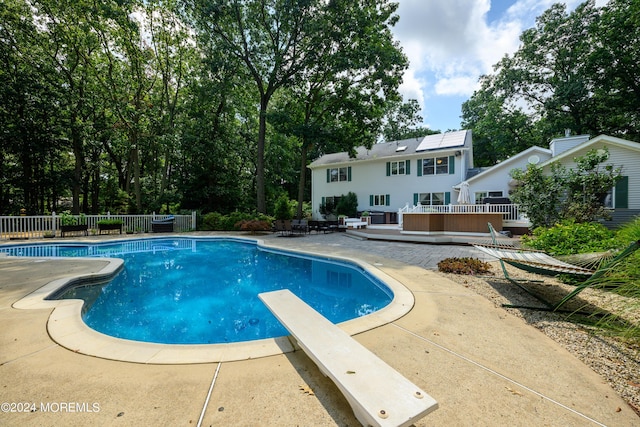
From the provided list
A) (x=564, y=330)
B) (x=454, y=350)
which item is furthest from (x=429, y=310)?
(x=564, y=330)

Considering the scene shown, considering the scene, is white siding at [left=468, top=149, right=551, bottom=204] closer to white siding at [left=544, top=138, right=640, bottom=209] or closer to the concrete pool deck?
white siding at [left=544, top=138, right=640, bottom=209]

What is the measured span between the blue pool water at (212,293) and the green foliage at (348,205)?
10.5 metres

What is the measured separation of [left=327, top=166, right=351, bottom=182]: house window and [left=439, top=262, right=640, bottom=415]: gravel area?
16235 mm

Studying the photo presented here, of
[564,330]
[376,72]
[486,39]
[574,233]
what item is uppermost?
[376,72]

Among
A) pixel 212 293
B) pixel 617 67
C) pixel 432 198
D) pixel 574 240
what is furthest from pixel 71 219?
pixel 617 67

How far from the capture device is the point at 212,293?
5.66m

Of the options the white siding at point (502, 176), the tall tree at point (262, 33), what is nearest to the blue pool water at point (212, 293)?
the tall tree at point (262, 33)

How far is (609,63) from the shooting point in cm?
1627

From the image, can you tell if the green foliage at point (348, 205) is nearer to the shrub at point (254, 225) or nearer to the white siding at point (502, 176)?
the shrub at point (254, 225)

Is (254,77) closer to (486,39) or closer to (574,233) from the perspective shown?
(486,39)

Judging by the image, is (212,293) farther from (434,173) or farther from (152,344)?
(434,173)

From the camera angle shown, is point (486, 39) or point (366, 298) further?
point (486, 39)

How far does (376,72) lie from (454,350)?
1633cm

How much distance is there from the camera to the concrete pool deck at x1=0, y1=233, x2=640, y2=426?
1.67 meters
